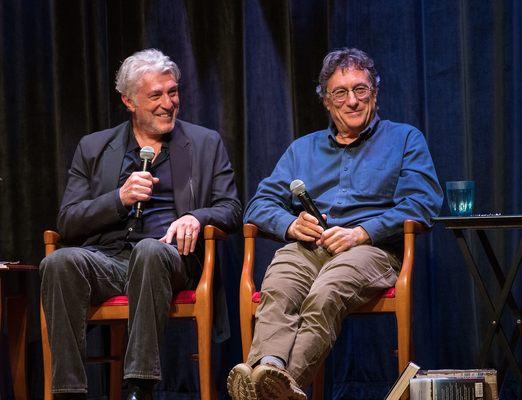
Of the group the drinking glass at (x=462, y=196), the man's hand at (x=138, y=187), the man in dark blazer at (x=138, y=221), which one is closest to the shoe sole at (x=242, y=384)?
the man in dark blazer at (x=138, y=221)

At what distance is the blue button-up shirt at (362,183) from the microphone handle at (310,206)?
17cm

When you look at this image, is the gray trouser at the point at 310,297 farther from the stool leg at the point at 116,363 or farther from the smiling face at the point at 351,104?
the stool leg at the point at 116,363

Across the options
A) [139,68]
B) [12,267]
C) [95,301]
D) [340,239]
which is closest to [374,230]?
[340,239]

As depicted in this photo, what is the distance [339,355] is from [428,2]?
1.60 metres

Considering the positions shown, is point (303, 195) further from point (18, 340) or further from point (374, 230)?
point (18, 340)

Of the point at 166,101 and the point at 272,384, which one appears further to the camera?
the point at 166,101

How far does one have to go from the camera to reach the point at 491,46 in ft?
12.2

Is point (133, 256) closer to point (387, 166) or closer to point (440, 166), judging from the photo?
point (387, 166)

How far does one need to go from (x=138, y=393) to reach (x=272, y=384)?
0.55 metres

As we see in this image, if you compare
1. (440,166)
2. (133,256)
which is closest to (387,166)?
(440,166)

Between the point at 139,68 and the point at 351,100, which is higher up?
the point at 139,68

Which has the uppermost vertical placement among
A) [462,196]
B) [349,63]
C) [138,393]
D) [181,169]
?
[349,63]

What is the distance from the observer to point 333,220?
3422 millimetres

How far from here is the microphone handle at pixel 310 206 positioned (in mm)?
3101
